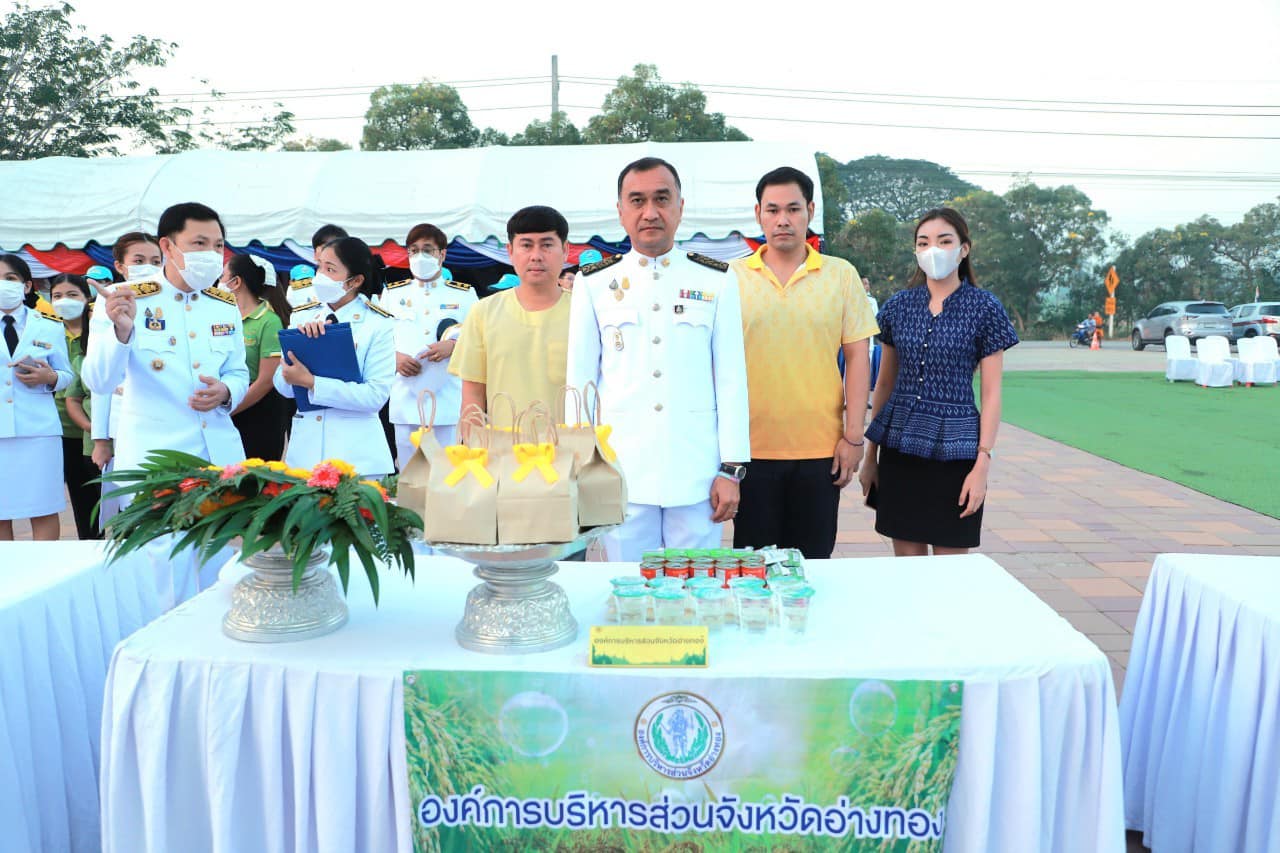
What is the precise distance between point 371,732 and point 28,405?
10.2 feet

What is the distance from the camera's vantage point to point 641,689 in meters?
1.53

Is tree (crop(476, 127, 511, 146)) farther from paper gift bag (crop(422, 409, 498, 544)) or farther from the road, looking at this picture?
paper gift bag (crop(422, 409, 498, 544))

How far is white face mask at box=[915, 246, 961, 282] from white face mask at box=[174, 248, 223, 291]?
218 cm

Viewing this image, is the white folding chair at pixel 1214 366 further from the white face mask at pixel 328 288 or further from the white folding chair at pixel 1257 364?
the white face mask at pixel 328 288

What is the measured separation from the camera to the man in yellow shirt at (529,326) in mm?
2887

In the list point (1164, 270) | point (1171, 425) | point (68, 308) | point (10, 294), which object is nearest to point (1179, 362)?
point (1171, 425)

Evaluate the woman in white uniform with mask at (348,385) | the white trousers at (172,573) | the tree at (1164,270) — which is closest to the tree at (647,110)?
the woman in white uniform with mask at (348,385)

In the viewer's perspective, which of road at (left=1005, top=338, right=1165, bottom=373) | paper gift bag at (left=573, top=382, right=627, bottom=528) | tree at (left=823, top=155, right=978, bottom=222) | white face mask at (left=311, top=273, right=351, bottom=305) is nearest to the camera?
paper gift bag at (left=573, top=382, right=627, bottom=528)

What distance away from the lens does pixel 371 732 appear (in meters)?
1.57

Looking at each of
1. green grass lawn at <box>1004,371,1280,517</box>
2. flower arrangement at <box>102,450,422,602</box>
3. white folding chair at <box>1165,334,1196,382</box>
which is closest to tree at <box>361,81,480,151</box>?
green grass lawn at <box>1004,371,1280,517</box>

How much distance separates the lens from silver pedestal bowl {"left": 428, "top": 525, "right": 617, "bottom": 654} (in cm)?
158

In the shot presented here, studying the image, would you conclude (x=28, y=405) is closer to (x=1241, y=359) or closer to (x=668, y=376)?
(x=668, y=376)

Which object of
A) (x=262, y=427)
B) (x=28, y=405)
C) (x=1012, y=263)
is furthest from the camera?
(x=1012, y=263)

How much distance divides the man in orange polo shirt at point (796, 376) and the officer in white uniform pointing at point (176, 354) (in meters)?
1.67
